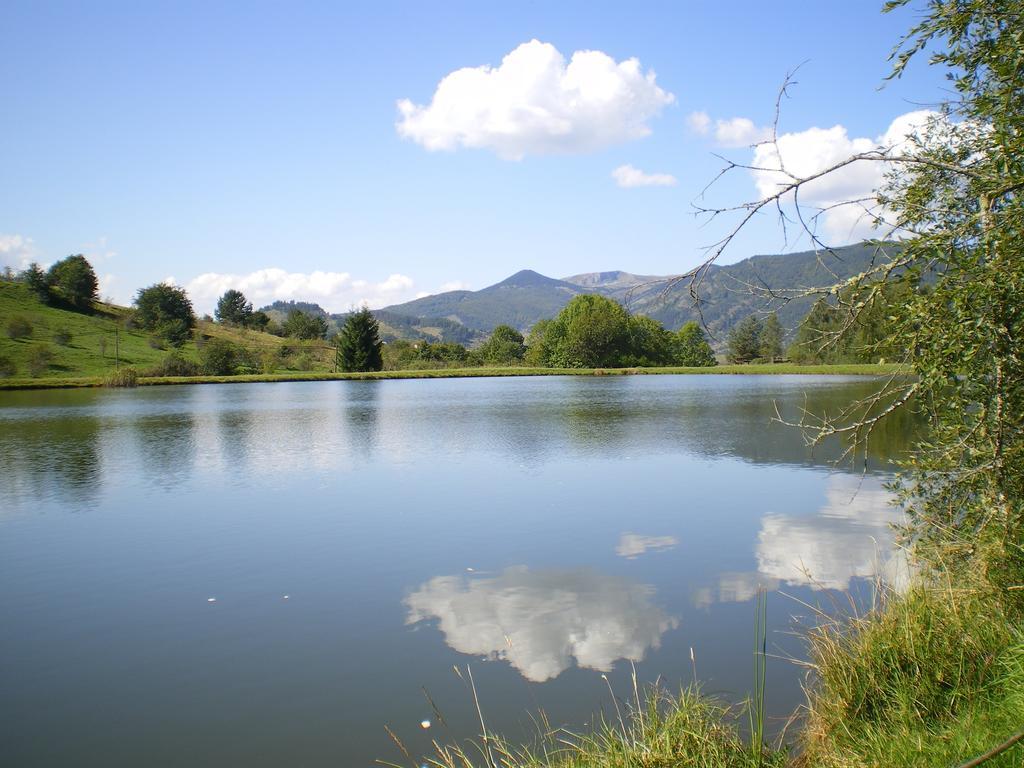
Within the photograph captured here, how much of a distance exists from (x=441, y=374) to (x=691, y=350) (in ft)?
178

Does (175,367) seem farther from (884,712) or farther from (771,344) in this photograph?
(771,344)

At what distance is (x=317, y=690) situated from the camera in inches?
298

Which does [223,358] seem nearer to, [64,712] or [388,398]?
[388,398]

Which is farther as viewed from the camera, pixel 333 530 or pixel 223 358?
pixel 223 358

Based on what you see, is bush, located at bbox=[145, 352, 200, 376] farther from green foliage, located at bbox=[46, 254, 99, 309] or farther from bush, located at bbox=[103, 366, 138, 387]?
green foliage, located at bbox=[46, 254, 99, 309]

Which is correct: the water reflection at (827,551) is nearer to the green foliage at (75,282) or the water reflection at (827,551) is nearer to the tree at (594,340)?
the tree at (594,340)

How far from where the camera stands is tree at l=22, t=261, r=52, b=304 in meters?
89.1

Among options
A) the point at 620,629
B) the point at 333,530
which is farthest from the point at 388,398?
the point at 620,629

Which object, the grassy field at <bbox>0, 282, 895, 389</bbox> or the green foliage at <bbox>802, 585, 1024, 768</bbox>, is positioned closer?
the green foliage at <bbox>802, 585, 1024, 768</bbox>

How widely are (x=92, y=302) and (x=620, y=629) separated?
4161 inches

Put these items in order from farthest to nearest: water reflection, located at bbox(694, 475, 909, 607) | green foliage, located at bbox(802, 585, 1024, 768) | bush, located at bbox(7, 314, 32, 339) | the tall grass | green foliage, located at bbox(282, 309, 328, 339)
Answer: green foliage, located at bbox(282, 309, 328, 339)
bush, located at bbox(7, 314, 32, 339)
water reflection, located at bbox(694, 475, 909, 607)
the tall grass
green foliage, located at bbox(802, 585, 1024, 768)

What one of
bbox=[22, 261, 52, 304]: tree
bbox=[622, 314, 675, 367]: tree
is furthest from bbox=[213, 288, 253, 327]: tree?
bbox=[622, 314, 675, 367]: tree

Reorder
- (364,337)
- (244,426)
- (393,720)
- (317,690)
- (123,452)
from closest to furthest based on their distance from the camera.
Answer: (393,720), (317,690), (123,452), (244,426), (364,337)

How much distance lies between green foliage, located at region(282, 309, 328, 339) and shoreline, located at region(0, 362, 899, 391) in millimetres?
35520
